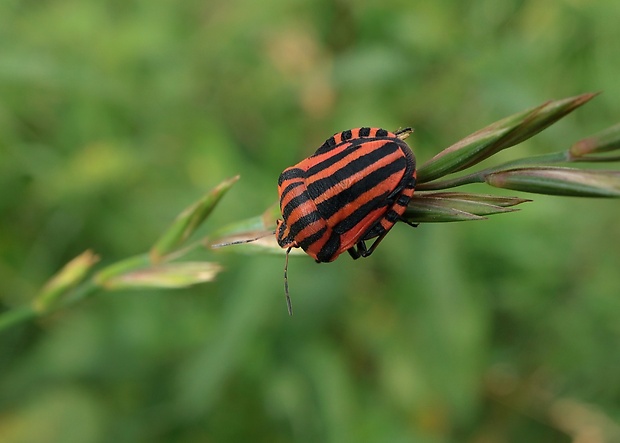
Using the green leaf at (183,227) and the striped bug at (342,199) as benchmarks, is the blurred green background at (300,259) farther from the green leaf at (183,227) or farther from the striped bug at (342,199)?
the striped bug at (342,199)

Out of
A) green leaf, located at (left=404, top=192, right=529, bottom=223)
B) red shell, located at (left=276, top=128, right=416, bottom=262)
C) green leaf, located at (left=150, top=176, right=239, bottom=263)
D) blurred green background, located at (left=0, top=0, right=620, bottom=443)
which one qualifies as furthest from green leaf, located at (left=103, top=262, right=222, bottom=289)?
blurred green background, located at (left=0, top=0, right=620, bottom=443)

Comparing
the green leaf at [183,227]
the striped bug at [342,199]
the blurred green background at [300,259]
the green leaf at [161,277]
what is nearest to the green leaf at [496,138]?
the striped bug at [342,199]

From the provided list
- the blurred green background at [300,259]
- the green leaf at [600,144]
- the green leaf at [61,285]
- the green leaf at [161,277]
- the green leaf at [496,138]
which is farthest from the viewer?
the blurred green background at [300,259]

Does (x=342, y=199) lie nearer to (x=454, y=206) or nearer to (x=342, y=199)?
(x=342, y=199)

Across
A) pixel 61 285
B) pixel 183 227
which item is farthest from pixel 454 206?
pixel 61 285

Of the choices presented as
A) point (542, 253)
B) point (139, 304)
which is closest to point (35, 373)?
point (139, 304)

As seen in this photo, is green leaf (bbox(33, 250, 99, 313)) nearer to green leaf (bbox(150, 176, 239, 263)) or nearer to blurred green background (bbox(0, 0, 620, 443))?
green leaf (bbox(150, 176, 239, 263))

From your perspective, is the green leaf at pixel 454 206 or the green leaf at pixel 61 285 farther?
the green leaf at pixel 61 285

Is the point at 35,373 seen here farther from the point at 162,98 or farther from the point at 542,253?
the point at 542,253
